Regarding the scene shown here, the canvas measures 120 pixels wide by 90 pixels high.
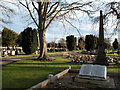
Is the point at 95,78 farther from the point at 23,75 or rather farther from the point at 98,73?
the point at 23,75

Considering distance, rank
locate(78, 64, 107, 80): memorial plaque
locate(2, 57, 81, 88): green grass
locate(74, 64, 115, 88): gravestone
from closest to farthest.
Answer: locate(2, 57, 81, 88): green grass
locate(74, 64, 115, 88): gravestone
locate(78, 64, 107, 80): memorial plaque

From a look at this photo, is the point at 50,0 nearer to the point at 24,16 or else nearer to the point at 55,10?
the point at 55,10

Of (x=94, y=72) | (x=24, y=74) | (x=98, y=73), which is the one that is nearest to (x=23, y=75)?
(x=24, y=74)

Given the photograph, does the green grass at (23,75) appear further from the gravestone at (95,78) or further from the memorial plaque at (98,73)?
the memorial plaque at (98,73)

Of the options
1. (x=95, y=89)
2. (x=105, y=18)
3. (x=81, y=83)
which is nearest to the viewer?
(x=95, y=89)

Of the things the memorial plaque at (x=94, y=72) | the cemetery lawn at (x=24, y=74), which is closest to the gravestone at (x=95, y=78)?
the memorial plaque at (x=94, y=72)

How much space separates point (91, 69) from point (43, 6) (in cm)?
1187

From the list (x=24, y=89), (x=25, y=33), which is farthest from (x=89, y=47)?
(x=24, y=89)

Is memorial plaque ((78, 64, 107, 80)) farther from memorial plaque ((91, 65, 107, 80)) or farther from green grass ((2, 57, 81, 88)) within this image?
green grass ((2, 57, 81, 88))

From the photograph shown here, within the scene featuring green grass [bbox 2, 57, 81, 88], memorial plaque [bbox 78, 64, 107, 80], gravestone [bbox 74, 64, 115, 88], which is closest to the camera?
green grass [bbox 2, 57, 81, 88]

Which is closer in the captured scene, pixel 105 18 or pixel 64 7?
pixel 105 18

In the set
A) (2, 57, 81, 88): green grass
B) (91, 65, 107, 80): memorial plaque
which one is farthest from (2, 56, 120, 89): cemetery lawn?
(91, 65, 107, 80): memorial plaque

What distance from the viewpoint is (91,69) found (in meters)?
5.66

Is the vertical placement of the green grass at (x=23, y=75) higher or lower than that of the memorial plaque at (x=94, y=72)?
lower
